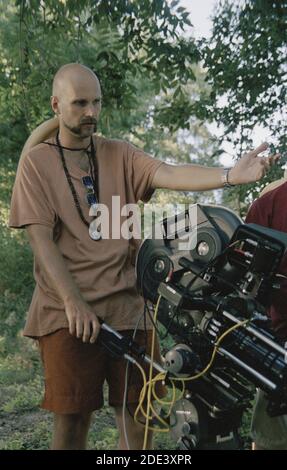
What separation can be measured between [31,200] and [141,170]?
45cm

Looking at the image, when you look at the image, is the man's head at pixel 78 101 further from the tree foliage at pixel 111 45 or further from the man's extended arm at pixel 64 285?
the tree foliage at pixel 111 45

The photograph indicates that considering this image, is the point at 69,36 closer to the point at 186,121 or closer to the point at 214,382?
the point at 186,121

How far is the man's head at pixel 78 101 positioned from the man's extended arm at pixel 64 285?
1.39 ft

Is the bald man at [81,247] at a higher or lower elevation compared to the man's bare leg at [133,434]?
higher

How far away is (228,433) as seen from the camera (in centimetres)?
205

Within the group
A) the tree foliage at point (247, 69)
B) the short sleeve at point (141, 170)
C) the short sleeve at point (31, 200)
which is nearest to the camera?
the short sleeve at point (31, 200)

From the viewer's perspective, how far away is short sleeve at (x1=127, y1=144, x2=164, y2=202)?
2.50m

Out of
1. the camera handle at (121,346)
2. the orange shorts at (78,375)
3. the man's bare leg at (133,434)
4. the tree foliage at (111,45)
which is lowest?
the man's bare leg at (133,434)

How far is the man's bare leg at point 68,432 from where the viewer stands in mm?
2438

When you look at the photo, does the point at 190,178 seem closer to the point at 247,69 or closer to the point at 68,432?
the point at 68,432

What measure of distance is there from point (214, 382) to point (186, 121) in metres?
4.17

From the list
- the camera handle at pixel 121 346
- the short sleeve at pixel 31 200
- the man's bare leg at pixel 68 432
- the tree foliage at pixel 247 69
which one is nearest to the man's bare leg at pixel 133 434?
the man's bare leg at pixel 68 432

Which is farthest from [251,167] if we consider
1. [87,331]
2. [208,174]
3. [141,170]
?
[87,331]
